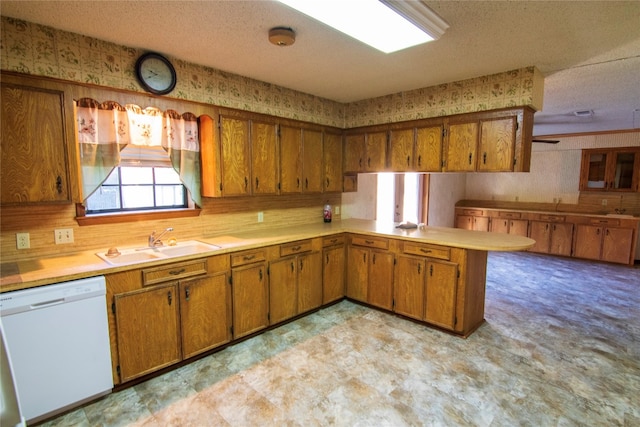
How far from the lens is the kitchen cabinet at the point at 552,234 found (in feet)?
20.1

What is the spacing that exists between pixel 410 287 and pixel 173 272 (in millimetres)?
2196

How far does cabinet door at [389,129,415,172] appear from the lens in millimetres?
3707

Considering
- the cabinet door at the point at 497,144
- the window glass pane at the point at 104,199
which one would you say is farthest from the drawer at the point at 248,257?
the cabinet door at the point at 497,144

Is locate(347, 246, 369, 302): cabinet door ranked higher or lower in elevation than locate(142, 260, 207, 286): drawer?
lower

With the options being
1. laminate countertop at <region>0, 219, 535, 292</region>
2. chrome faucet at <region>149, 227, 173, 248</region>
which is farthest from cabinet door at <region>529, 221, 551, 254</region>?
chrome faucet at <region>149, 227, 173, 248</region>

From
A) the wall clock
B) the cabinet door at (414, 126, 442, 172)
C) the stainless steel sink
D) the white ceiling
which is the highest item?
the white ceiling

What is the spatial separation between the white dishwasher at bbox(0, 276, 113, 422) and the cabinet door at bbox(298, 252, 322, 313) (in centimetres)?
171

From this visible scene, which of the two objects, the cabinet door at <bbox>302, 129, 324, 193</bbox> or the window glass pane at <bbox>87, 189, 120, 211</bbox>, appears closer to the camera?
the window glass pane at <bbox>87, 189, 120, 211</bbox>

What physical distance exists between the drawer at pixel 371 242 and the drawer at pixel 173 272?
172 cm

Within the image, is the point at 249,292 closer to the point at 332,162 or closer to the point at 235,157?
the point at 235,157

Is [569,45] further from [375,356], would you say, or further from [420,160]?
[375,356]

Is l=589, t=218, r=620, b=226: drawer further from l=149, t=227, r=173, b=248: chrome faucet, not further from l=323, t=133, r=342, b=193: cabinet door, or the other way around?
l=149, t=227, r=173, b=248: chrome faucet

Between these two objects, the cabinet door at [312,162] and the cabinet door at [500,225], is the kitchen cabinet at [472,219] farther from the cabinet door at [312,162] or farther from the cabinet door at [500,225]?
the cabinet door at [312,162]

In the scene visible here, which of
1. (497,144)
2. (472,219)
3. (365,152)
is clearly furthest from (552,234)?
(365,152)
